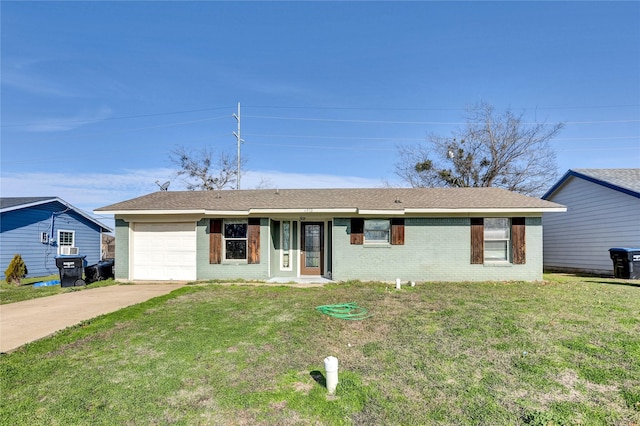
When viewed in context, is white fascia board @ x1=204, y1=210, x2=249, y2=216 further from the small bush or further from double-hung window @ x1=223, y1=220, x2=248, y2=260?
the small bush

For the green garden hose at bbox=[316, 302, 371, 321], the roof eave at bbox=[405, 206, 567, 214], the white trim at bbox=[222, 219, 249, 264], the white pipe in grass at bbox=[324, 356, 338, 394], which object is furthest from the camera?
the white trim at bbox=[222, 219, 249, 264]

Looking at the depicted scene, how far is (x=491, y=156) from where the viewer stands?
22812mm

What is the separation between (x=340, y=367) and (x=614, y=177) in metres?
15.2

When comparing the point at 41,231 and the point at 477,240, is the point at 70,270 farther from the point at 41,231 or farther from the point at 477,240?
the point at 477,240

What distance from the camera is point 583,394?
3285 millimetres

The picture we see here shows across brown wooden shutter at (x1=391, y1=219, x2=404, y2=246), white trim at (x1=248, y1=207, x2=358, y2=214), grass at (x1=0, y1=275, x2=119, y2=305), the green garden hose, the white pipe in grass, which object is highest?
white trim at (x1=248, y1=207, x2=358, y2=214)

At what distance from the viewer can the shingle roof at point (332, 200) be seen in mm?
11055

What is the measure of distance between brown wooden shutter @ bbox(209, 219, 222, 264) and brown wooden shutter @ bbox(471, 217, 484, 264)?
8.64m

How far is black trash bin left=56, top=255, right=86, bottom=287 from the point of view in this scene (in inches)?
430

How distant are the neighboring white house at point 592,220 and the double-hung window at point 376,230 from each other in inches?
344

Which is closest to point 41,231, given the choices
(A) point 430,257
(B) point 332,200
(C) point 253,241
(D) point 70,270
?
(D) point 70,270

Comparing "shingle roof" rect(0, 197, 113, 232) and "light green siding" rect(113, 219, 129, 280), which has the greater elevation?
"shingle roof" rect(0, 197, 113, 232)

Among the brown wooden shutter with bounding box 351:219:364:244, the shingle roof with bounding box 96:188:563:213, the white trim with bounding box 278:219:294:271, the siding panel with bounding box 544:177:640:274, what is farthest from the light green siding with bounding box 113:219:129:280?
the siding panel with bounding box 544:177:640:274

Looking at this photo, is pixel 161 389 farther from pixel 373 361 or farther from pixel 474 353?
pixel 474 353
